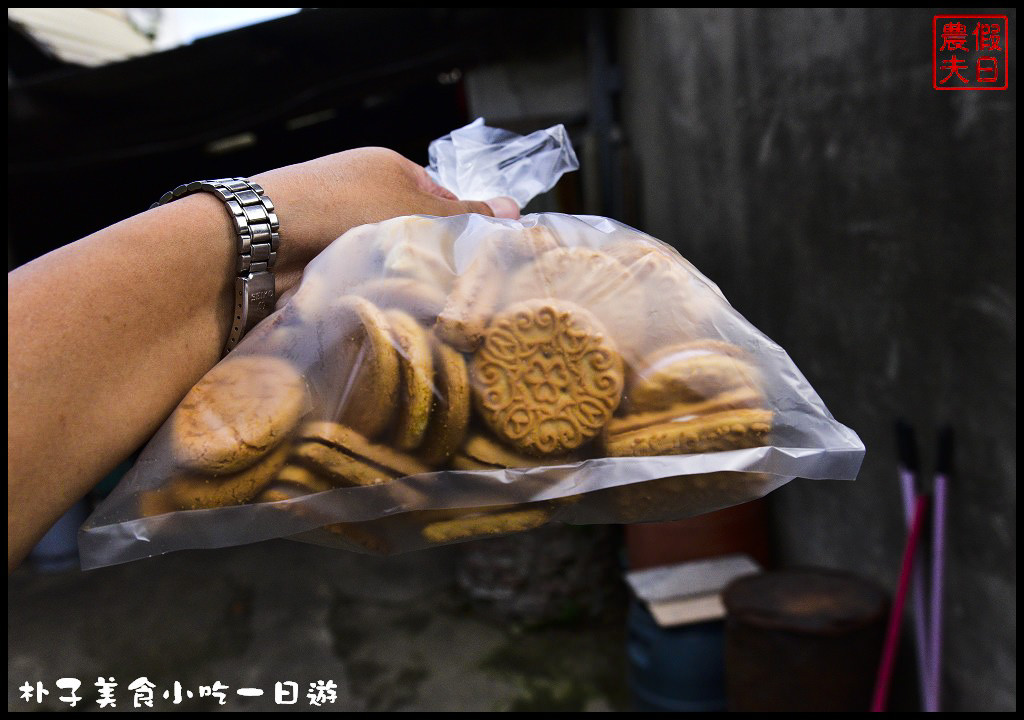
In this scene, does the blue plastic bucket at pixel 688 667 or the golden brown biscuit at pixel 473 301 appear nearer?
the golden brown biscuit at pixel 473 301

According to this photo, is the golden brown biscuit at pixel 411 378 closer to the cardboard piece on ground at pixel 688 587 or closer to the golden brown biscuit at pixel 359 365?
the golden brown biscuit at pixel 359 365

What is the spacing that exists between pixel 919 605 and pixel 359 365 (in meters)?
2.63

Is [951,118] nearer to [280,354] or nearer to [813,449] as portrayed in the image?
[813,449]

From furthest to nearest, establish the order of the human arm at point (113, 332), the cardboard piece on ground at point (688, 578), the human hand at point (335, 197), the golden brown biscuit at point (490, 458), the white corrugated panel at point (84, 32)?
the white corrugated panel at point (84, 32), the cardboard piece on ground at point (688, 578), the human hand at point (335, 197), the golden brown biscuit at point (490, 458), the human arm at point (113, 332)

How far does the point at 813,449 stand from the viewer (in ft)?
3.09

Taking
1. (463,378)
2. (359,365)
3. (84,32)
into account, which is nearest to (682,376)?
(463,378)

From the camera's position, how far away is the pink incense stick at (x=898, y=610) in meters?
2.74

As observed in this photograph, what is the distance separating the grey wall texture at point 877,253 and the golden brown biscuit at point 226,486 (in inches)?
82.6

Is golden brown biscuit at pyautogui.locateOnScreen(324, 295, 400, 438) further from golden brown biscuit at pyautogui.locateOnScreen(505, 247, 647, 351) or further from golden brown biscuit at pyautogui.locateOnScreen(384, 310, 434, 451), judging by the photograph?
golden brown biscuit at pyautogui.locateOnScreen(505, 247, 647, 351)

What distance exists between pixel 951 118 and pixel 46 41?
531 cm

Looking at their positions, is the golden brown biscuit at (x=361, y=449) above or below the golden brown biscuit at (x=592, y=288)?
below

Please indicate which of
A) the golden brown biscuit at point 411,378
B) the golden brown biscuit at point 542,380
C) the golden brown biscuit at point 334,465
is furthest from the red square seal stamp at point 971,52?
the golden brown biscuit at point 334,465

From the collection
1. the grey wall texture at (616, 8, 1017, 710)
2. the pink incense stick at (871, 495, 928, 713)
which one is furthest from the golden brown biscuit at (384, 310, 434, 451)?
the pink incense stick at (871, 495, 928, 713)

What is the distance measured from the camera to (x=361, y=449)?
0.90m
